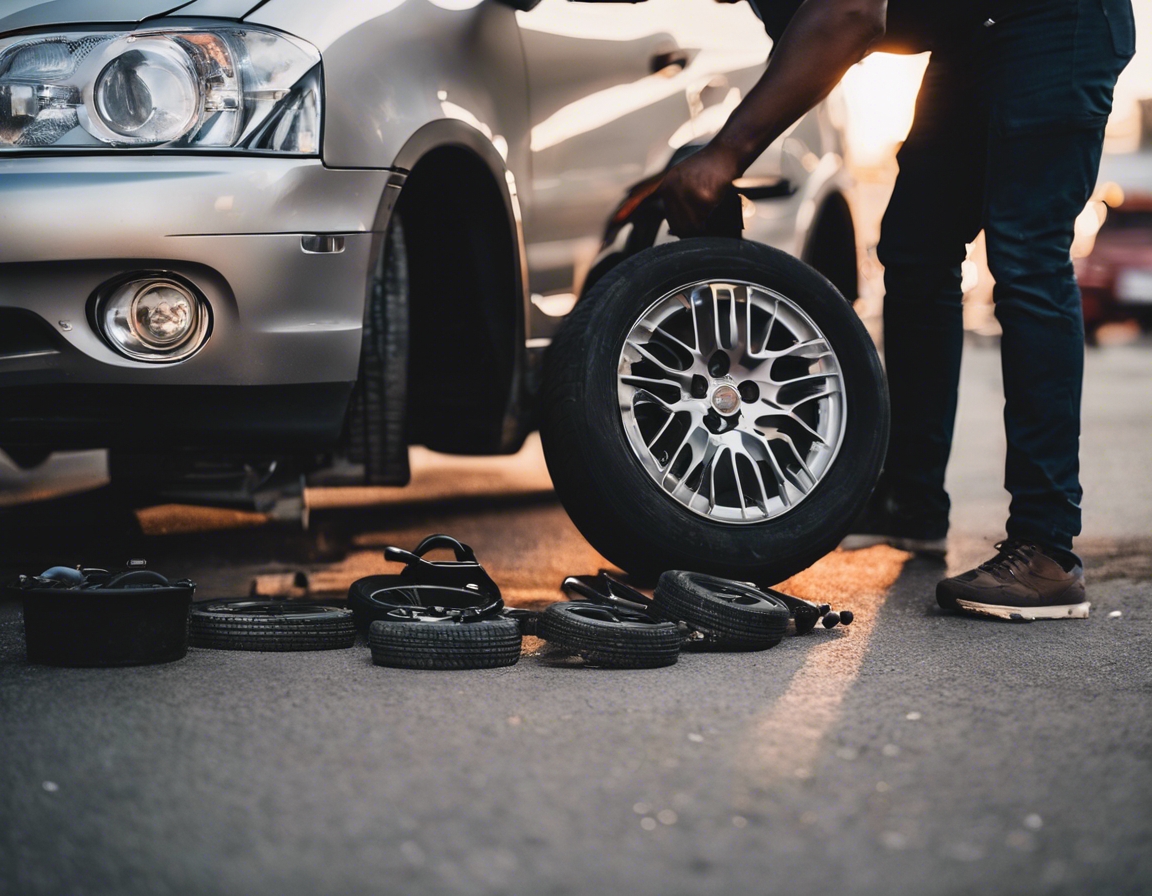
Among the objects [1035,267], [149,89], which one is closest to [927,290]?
[1035,267]

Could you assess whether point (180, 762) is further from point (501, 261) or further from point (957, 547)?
point (957, 547)

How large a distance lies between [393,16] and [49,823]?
1.95m

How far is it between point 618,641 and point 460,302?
4.22 feet

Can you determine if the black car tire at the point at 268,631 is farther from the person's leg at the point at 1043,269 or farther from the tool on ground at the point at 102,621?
the person's leg at the point at 1043,269

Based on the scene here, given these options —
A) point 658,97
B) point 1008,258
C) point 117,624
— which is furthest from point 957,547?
point 117,624

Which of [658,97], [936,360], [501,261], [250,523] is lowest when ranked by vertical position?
[250,523]

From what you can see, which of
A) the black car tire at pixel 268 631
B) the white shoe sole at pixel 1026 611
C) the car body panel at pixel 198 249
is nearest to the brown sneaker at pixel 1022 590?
the white shoe sole at pixel 1026 611

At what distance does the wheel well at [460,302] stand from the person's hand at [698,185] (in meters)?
0.44

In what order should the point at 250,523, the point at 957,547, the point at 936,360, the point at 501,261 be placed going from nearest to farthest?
the point at 501,261, the point at 936,360, the point at 957,547, the point at 250,523

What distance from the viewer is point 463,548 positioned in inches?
120

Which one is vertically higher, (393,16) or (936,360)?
(393,16)

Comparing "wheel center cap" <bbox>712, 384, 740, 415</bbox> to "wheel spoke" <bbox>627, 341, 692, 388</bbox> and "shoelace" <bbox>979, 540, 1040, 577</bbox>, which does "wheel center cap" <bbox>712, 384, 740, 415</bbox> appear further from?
"shoelace" <bbox>979, 540, 1040, 577</bbox>

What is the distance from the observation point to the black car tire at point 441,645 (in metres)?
2.53

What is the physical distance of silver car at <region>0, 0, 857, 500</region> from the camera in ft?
8.98
